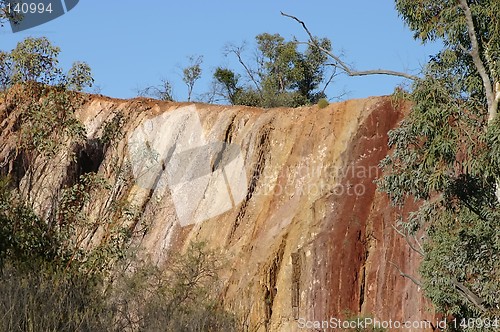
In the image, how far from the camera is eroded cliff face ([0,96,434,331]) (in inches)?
1025

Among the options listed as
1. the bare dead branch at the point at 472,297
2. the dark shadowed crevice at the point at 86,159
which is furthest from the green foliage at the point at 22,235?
the dark shadowed crevice at the point at 86,159

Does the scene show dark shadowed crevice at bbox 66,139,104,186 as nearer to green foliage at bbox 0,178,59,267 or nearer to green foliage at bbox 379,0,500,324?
green foliage at bbox 0,178,59,267

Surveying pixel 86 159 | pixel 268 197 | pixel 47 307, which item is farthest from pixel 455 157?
pixel 86 159

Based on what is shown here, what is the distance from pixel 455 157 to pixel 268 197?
11560mm

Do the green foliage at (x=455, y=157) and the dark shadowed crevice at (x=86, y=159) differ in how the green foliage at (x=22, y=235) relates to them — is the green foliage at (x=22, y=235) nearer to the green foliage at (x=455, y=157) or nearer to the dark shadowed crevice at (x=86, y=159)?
the green foliage at (x=455, y=157)

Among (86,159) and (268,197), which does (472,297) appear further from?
(86,159)

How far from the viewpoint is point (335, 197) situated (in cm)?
2766

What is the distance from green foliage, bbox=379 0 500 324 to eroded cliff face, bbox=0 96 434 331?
148 inches

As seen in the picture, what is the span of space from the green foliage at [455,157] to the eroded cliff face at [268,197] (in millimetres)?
3757

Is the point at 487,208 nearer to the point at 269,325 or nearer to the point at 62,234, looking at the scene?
the point at 269,325

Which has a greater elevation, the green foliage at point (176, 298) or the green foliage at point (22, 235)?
the green foliage at point (22, 235)

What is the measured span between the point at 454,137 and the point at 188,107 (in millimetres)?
18011

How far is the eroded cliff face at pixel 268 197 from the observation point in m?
26.0

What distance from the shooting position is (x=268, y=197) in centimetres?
3036
